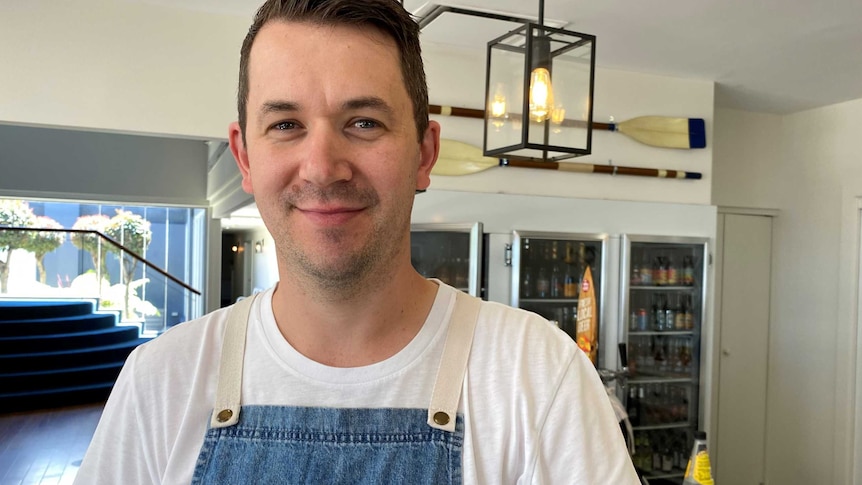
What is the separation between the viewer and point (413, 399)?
0.95m

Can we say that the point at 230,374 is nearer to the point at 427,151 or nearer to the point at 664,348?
the point at 427,151

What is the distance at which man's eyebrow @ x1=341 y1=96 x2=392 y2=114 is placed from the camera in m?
0.87

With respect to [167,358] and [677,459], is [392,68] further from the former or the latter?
[677,459]

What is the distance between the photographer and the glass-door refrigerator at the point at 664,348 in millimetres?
4219

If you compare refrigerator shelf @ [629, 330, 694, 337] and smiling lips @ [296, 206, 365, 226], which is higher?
smiling lips @ [296, 206, 365, 226]

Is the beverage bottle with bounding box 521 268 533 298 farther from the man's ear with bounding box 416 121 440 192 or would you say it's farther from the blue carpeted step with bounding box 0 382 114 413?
the blue carpeted step with bounding box 0 382 114 413

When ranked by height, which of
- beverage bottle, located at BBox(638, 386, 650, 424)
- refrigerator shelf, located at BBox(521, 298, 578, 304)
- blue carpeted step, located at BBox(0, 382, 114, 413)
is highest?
refrigerator shelf, located at BBox(521, 298, 578, 304)

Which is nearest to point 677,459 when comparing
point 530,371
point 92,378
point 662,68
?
point 662,68

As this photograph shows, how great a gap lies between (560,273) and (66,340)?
6313 mm

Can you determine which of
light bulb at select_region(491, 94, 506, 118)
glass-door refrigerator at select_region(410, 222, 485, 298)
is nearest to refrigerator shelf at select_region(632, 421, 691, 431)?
glass-door refrigerator at select_region(410, 222, 485, 298)

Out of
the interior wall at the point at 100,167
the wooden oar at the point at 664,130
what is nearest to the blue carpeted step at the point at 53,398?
the interior wall at the point at 100,167

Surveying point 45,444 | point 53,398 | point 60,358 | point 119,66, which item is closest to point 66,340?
point 60,358

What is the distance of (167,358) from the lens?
96 cm

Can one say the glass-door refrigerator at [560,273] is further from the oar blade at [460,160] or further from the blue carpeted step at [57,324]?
the blue carpeted step at [57,324]
